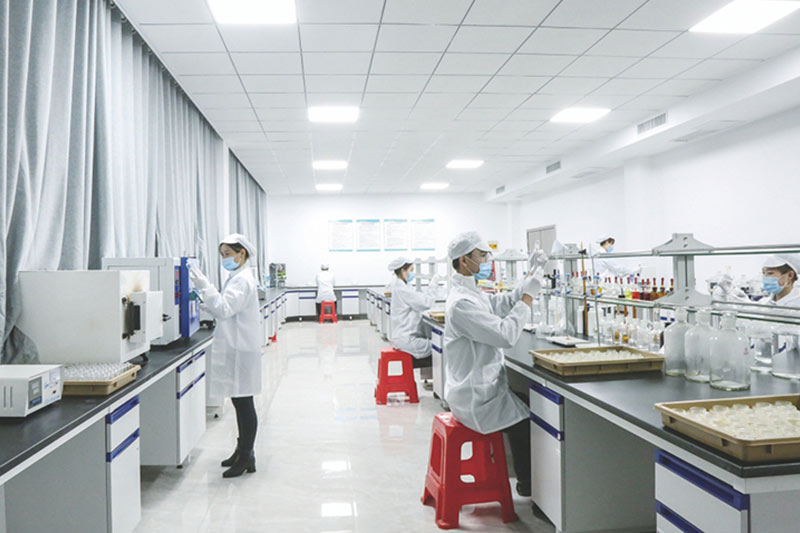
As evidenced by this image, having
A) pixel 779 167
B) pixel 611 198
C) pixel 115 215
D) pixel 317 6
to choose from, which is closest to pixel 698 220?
pixel 779 167

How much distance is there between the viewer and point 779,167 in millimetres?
5375

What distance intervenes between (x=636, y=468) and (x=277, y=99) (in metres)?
4.49

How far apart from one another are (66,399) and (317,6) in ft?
8.94

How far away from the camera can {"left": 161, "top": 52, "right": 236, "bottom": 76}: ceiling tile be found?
13.4ft

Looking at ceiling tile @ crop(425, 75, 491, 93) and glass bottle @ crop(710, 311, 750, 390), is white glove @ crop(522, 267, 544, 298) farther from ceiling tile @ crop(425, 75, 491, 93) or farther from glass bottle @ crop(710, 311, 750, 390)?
ceiling tile @ crop(425, 75, 491, 93)

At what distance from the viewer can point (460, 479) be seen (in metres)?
2.45

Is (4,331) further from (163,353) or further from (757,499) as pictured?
(757,499)

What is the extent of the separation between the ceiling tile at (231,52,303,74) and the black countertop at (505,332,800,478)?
3.17m

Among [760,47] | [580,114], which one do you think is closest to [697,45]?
[760,47]

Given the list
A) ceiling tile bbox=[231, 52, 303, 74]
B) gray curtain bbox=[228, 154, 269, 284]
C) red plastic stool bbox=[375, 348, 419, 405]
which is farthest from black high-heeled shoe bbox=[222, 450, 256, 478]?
gray curtain bbox=[228, 154, 269, 284]

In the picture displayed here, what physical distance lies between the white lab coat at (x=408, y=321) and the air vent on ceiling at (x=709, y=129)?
376 cm

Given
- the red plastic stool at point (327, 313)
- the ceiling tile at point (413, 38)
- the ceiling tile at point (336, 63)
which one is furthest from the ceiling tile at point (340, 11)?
the red plastic stool at point (327, 313)

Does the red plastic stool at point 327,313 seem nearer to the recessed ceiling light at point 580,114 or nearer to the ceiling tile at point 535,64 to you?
the recessed ceiling light at point 580,114

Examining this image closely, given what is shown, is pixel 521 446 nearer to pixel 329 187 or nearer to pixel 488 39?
pixel 488 39
